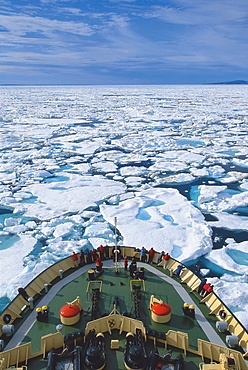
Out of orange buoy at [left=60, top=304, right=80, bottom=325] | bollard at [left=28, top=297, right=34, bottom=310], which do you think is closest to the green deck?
orange buoy at [left=60, top=304, right=80, bottom=325]

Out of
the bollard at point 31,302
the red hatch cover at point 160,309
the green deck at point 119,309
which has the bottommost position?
the green deck at point 119,309

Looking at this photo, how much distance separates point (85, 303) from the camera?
5.93 m

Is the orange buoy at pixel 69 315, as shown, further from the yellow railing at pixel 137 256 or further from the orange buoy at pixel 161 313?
the orange buoy at pixel 161 313

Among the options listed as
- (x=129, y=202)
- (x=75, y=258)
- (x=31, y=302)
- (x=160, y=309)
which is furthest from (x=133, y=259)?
(x=129, y=202)

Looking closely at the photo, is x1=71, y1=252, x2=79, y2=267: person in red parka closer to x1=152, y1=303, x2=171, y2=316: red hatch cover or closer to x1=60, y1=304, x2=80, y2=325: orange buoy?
x1=60, y1=304, x2=80, y2=325: orange buoy

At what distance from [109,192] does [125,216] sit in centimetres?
302

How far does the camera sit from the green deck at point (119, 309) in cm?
474

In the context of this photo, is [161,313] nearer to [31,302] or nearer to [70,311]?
[70,311]

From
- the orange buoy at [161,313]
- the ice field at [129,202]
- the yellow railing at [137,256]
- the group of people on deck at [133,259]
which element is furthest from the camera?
the ice field at [129,202]

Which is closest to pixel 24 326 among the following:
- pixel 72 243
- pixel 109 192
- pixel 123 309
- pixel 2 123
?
pixel 123 309

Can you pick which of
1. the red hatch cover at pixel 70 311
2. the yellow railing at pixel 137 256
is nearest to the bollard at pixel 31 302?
the yellow railing at pixel 137 256

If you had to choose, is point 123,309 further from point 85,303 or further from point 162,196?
point 162,196

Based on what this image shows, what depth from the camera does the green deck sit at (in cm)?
474

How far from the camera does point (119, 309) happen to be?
574cm
